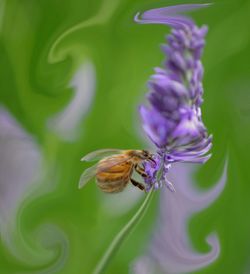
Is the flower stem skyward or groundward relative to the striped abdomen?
groundward

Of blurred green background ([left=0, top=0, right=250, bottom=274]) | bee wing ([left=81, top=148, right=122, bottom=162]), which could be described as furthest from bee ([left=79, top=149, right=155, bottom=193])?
blurred green background ([left=0, top=0, right=250, bottom=274])

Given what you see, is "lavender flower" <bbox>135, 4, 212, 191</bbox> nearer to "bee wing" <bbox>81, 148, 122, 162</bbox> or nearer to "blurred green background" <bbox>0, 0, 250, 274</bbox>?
"bee wing" <bbox>81, 148, 122, 162</bbox>

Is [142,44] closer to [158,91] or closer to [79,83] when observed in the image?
[79,83]

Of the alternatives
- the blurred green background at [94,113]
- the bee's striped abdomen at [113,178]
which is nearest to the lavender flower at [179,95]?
the bee's striped abdomen at [113,178]

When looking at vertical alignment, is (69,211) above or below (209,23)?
below

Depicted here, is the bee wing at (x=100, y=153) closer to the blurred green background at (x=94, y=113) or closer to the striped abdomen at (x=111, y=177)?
the striped abdomen at (x=111, y=177)

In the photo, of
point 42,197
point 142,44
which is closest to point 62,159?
point 42,197
